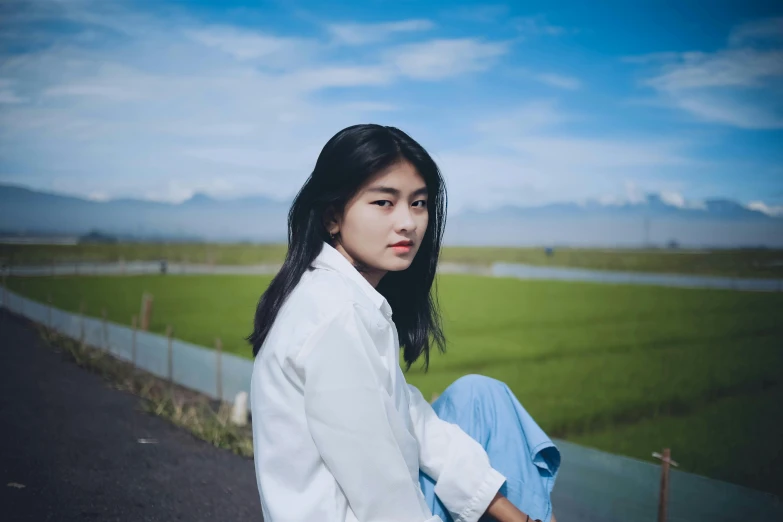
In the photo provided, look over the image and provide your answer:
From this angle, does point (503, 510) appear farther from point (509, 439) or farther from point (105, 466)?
point (105, 466)

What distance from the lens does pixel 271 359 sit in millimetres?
1223

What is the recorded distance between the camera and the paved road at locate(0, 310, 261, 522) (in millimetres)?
2658

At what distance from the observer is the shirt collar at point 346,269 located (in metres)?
1.37

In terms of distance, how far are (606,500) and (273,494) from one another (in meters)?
2.74

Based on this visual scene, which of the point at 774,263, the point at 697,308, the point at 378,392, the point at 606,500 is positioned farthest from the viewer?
the point at 774,263

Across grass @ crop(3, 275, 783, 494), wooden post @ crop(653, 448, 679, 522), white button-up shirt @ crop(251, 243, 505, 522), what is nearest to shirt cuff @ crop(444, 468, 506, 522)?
white button-up shirt @ crop(251, 243, 505, 522)

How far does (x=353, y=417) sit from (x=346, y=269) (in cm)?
35

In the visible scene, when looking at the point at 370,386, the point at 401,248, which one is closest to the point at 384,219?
the point at 401,248

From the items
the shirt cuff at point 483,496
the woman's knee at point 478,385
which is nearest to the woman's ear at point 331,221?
the woman's knee at point 478,385

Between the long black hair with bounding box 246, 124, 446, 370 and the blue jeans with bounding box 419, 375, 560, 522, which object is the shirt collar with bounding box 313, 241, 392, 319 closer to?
the long black hair with bounding box 246, 124, 446, 370

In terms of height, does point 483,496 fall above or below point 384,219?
below

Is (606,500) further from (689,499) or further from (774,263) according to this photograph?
(774,263)

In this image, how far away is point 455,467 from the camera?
1.47 m

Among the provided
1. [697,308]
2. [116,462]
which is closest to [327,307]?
[116,462]
